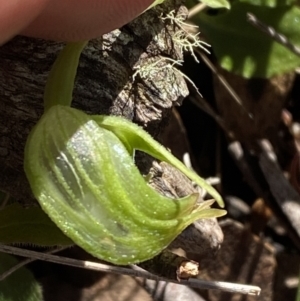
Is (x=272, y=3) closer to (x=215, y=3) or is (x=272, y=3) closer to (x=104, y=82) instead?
(x=215, y=3)

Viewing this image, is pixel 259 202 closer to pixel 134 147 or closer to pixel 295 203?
pixel 295 203

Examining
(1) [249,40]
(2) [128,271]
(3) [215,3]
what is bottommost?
(2) [128,271]

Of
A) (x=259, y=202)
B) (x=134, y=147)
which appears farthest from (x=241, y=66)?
(x=134, y=147)

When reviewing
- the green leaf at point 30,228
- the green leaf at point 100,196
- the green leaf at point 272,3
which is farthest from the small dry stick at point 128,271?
the green leaf at point 272,3

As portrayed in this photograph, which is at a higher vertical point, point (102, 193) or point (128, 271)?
point (102, 193)

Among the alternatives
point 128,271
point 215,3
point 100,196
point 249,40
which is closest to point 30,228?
point 128,271

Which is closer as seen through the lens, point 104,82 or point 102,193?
point 102,193

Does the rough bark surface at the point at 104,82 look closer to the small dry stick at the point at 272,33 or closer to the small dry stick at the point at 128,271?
the small dry stick at the point at 128,271
